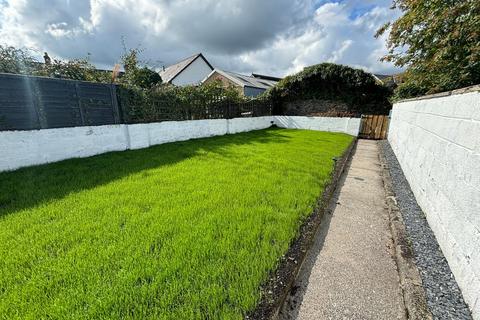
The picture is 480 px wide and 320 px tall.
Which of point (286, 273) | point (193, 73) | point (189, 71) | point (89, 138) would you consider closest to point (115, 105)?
point (89, 138)

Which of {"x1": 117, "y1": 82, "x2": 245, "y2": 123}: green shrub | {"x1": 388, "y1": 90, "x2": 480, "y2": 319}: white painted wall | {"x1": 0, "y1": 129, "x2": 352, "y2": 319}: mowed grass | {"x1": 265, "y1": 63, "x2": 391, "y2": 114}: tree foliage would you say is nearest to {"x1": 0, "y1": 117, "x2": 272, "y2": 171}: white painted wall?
{"x1": 117, "y1": 82, "x2": 245, "y2": 123}: green shrub

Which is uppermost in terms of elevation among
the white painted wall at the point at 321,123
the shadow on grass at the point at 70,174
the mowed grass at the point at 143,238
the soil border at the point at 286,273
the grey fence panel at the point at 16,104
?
the grey fence panel at the point at 16,104

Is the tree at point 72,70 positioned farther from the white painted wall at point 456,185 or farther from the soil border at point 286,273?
the white painted wall at point 456,185

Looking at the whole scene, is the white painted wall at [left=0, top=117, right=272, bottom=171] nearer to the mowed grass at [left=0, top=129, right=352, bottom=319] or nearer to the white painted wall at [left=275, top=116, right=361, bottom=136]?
the mowed grass at [left=0, top=129, right=352, bottom=319]

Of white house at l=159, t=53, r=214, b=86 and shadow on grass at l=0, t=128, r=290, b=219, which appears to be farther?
white house at l=159, t=53, r=214, b=86

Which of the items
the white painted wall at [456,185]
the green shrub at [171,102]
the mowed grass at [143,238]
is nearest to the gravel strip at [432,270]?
the white painted wall at [456,185]

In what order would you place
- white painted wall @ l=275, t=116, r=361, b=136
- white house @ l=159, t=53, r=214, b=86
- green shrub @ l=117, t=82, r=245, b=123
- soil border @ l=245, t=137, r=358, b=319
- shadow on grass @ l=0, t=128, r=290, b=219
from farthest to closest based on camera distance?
white house @ l=159, t=53, r=214, b=86 → white painted wall @ l=275, t=116, r=361, b=136 → green shrub @ l=117, t=82, r=245, b=123 → shadow on grass @ l=0, t=128, r=290, b=219 → soil border @ l=245, t=137, r=358, b=319

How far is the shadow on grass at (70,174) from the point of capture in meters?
3.34

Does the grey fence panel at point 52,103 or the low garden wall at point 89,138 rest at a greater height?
the grey fence panel at point 52,103

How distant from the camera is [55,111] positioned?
540cm

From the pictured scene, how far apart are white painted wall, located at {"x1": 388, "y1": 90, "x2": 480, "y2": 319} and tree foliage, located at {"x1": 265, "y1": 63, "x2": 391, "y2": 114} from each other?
1235 centimetres

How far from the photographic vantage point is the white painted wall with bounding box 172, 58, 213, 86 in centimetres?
2516

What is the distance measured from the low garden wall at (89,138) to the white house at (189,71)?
660 inches

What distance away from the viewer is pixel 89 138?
20.0 ft
